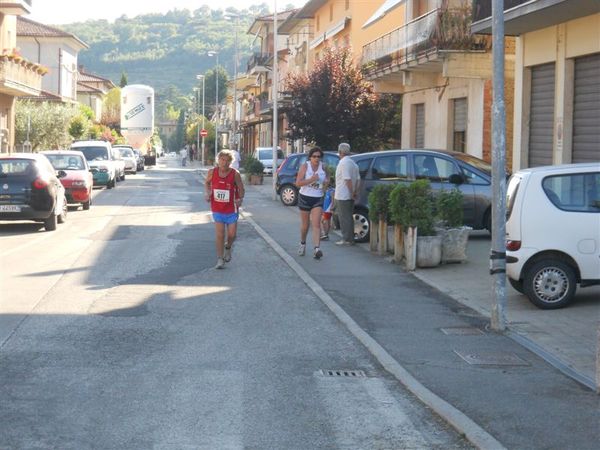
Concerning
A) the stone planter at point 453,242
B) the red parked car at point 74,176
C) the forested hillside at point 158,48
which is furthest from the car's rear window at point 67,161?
the forested hillside at point 158,48

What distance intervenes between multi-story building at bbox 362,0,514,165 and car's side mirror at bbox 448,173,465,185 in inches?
269

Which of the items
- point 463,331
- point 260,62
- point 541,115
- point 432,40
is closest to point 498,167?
point 463,331

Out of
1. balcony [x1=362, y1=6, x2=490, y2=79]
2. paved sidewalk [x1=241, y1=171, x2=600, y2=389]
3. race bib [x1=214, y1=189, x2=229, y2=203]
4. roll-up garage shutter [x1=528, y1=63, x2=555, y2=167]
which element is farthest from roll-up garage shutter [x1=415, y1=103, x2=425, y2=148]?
race bib [x1=214, y1=189, x2=229, y2=203]

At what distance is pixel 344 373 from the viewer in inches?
302

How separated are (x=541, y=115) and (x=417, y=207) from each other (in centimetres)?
665

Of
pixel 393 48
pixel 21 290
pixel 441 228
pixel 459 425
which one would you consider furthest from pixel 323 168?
pixel 393 48

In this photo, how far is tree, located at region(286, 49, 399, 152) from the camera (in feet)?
112

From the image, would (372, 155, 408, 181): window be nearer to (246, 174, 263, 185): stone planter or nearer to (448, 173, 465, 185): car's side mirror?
(448, 173, 465, 185): car's side mirror

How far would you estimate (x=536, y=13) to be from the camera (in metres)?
17.2

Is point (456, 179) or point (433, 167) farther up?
point (433, 167)

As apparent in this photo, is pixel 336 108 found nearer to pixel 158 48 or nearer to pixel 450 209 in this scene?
Result: pixel 450 209

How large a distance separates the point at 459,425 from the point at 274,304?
5056 mm

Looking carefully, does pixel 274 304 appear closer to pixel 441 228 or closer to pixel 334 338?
pixel 334 338

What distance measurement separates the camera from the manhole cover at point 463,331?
962 cm
